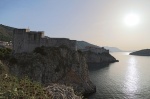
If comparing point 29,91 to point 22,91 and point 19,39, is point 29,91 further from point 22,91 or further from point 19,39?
point 19,39

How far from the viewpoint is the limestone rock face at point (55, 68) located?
4798 centimetres

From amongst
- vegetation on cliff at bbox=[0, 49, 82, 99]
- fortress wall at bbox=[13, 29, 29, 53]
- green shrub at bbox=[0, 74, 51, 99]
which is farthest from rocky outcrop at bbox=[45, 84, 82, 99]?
fortress wall at bbox=[13, 29, 29, 53]

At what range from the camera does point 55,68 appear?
180 feet

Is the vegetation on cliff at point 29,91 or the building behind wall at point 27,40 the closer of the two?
the vegetation on cliff at point 29,91

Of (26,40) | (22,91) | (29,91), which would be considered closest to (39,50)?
(26,40)

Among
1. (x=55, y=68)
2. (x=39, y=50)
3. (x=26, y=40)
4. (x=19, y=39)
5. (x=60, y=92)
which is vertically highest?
(x=19, y=39)

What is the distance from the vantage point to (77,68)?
60.2 m

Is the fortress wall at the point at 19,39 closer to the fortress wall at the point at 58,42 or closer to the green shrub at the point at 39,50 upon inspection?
the green shrub at the point at 39,50

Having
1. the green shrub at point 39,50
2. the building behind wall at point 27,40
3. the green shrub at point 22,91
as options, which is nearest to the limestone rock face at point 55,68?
the green shrub at point 39,50

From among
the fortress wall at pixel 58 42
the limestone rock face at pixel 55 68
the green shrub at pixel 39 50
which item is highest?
the fortress wall at pixel 58 42

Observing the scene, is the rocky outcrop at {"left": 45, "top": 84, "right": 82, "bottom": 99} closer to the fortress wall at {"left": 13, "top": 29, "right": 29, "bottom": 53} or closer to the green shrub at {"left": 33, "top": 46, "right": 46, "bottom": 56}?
the green shrub at {"left": 33, "top": 46, "right": 46, "bottom": 56}

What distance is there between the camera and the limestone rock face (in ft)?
157

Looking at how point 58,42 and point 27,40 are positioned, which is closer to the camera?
point 27,40

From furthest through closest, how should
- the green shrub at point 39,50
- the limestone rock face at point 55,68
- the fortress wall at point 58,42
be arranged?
the fortress wall at point 58,42, the green shrub at point 39,50, the limestone rock face at point 55,68
